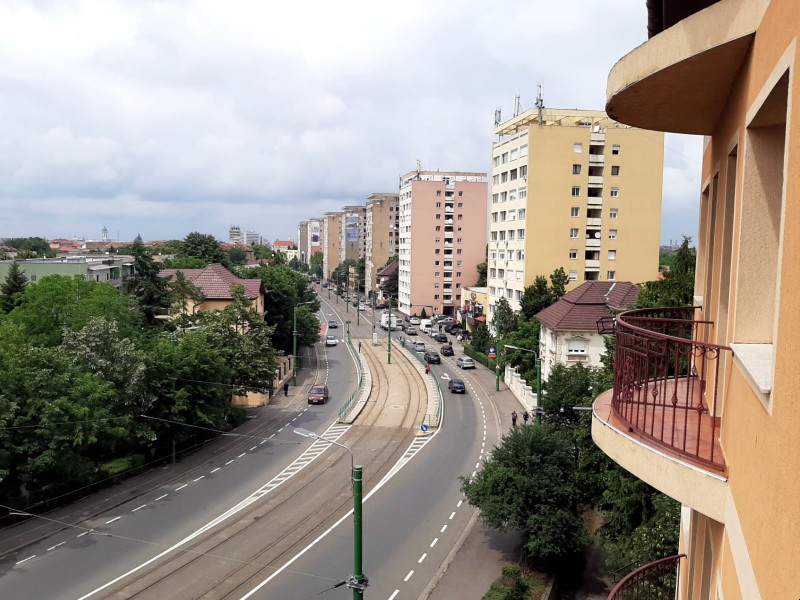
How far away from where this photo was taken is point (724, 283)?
507 centimetres

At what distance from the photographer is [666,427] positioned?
4.96 m

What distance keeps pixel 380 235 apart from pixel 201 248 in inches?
1646

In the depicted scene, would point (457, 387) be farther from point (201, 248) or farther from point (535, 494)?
point (201, 248)

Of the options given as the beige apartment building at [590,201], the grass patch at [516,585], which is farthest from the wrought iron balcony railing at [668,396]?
the beige apartment building at [590,201]

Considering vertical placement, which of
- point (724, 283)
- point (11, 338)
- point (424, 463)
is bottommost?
point (424, 463)

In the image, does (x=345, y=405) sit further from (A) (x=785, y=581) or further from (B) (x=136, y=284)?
(A) (x=785, y=581)

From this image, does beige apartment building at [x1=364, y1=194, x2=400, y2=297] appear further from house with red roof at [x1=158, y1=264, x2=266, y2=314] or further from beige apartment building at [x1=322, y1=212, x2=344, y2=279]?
house with red roof at [x1=158, y1=264, x2=266, y2=314]

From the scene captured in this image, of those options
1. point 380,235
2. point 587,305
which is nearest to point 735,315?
point 587,305

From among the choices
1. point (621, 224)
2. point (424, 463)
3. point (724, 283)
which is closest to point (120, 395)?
point (424, 463)

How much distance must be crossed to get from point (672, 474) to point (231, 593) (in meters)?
17.4

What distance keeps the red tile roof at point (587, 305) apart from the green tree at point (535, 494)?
1607cm

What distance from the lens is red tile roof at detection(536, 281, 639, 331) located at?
37.8 meters

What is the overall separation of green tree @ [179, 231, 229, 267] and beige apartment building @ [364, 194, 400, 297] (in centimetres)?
3703

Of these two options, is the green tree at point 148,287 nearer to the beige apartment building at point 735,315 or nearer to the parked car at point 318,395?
the parked car at point 318,395
